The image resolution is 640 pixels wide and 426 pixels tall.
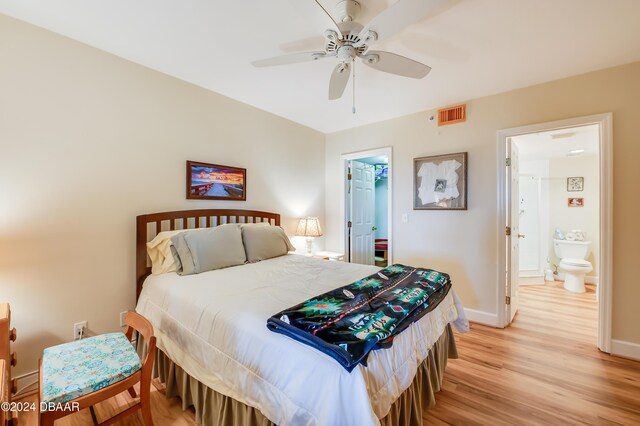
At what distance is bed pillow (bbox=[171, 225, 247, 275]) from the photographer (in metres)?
2.19

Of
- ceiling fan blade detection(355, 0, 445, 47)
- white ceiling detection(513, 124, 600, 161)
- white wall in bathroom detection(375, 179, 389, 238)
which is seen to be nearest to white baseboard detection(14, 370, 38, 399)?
ceiling fan blade detection(355, 0, 445, 47)

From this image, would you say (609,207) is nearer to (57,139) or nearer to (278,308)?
(278,308)

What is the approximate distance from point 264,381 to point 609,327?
3.15 m

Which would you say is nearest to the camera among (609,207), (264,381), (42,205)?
(264,381)

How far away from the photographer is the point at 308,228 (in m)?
3.78

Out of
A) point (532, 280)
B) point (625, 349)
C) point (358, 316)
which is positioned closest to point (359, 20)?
point (358, 316)

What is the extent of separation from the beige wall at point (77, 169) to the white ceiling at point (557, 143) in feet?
12.8

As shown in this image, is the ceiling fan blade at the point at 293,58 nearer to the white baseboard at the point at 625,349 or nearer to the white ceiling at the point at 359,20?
the white ceiling at the point at 359,20

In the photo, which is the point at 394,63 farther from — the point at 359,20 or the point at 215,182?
the point at 215,182

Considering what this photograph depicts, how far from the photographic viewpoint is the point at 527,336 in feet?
9.02

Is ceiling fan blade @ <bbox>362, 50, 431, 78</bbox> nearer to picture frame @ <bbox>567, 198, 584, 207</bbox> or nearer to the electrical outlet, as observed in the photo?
the electrical outlet

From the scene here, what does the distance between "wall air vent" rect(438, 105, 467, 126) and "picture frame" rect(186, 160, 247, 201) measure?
2499mm

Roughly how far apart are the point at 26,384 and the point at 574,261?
6671 millimetres

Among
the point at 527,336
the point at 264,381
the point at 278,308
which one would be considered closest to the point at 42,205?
the point at 278,308
